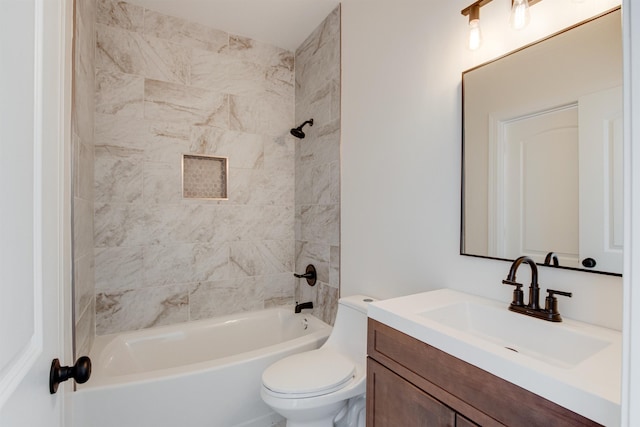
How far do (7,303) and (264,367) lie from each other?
1.54 m

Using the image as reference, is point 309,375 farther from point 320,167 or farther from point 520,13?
point 520,13

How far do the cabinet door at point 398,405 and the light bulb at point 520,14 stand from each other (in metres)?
1.29

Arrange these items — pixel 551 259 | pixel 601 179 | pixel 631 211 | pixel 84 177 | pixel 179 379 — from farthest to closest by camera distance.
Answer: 1. pixel 84 177
2. pixel 179 379
3. pixel 551 259
4. pixel 601 179
5. pixel 631 211

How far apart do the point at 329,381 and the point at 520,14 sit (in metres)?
1.66

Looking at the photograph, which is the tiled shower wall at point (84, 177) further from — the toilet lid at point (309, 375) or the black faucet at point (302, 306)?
the black faucet at point (302, 306)

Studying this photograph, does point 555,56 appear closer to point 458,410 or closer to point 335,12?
point 458,410

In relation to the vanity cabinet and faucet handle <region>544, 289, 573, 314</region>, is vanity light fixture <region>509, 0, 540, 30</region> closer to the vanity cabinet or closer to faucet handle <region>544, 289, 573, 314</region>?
faucet handle <region>544, 289, 573, 314</region>

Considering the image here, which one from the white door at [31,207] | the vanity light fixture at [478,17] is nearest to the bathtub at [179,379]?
the white door at [31,207]

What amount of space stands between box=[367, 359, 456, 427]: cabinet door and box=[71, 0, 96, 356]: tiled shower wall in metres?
1.29

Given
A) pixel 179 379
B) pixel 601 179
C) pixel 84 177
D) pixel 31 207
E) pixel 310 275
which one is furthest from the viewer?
pixel 310 275

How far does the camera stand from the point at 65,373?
0.65m

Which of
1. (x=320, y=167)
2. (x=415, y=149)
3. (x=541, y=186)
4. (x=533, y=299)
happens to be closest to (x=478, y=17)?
(x=415, y=149)

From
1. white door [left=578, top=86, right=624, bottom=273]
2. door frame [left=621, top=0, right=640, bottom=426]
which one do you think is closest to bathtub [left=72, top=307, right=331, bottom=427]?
white door [left=578, top=86, right=624, bottom=273]

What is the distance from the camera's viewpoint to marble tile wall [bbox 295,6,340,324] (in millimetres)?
2219
